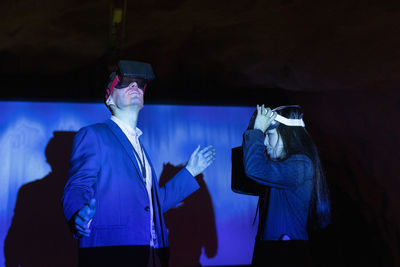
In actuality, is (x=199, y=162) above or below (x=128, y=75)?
below

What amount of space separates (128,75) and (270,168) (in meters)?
0.91

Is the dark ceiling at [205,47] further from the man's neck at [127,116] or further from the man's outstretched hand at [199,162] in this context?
the man's outstretched hand at [199,162]

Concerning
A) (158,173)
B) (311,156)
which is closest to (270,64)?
(158,173)

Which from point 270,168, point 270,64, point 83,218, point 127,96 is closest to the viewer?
point 83,218

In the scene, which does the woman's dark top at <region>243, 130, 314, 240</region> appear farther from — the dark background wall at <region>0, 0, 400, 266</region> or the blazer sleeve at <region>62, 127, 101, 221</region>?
the dark background wall at <region>0, 0, 400, 266</region>

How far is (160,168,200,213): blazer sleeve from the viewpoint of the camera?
2236 millimetres

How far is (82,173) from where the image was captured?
1737 millimetres

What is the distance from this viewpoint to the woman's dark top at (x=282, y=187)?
6.06 ft

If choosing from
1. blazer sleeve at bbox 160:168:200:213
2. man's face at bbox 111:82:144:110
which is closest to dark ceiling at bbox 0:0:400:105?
man's face at bbox 111:82:144:110

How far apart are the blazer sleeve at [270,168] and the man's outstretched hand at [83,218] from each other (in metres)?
0.74

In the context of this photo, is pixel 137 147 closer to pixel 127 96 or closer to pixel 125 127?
pixel 125 127

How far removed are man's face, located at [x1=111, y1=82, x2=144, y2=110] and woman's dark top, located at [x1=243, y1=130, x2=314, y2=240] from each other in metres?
0.66

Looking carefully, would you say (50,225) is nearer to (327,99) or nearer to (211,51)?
(211,51)

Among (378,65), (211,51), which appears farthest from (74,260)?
(378,65)
